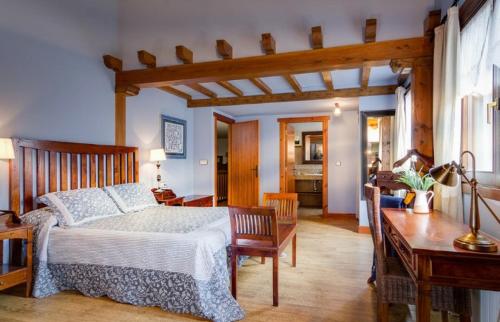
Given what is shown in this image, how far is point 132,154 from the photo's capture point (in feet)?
13.9

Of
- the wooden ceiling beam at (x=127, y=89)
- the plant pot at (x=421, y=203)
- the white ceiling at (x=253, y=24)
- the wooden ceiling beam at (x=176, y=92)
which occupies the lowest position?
the plant pot at (x=421, y=203)

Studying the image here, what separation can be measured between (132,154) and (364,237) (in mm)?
3716

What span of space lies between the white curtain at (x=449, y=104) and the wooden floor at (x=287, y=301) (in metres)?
0.95

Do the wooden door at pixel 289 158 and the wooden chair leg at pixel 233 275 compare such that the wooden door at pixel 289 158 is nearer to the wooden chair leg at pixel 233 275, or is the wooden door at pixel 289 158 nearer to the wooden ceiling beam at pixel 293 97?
the wooden ceiling beam at pixel 293 97

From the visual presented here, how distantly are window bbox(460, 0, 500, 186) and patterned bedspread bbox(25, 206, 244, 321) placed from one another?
198cm

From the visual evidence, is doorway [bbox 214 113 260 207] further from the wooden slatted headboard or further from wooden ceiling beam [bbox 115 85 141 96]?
the wooden slatted headboard

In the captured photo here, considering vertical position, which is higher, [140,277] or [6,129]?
[6,129]

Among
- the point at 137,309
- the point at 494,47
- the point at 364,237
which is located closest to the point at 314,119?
the point at 364,237

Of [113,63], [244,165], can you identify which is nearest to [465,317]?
[113,63]

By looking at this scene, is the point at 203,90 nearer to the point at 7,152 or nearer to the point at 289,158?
the point at 289,158

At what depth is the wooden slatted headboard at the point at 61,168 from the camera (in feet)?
9.36

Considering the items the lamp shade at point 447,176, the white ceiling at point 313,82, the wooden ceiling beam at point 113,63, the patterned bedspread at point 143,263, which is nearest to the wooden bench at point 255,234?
the patterned bedspread at point 143,263

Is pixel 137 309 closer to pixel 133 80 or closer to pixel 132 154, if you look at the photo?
pixel 132 154

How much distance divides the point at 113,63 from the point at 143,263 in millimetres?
2744
